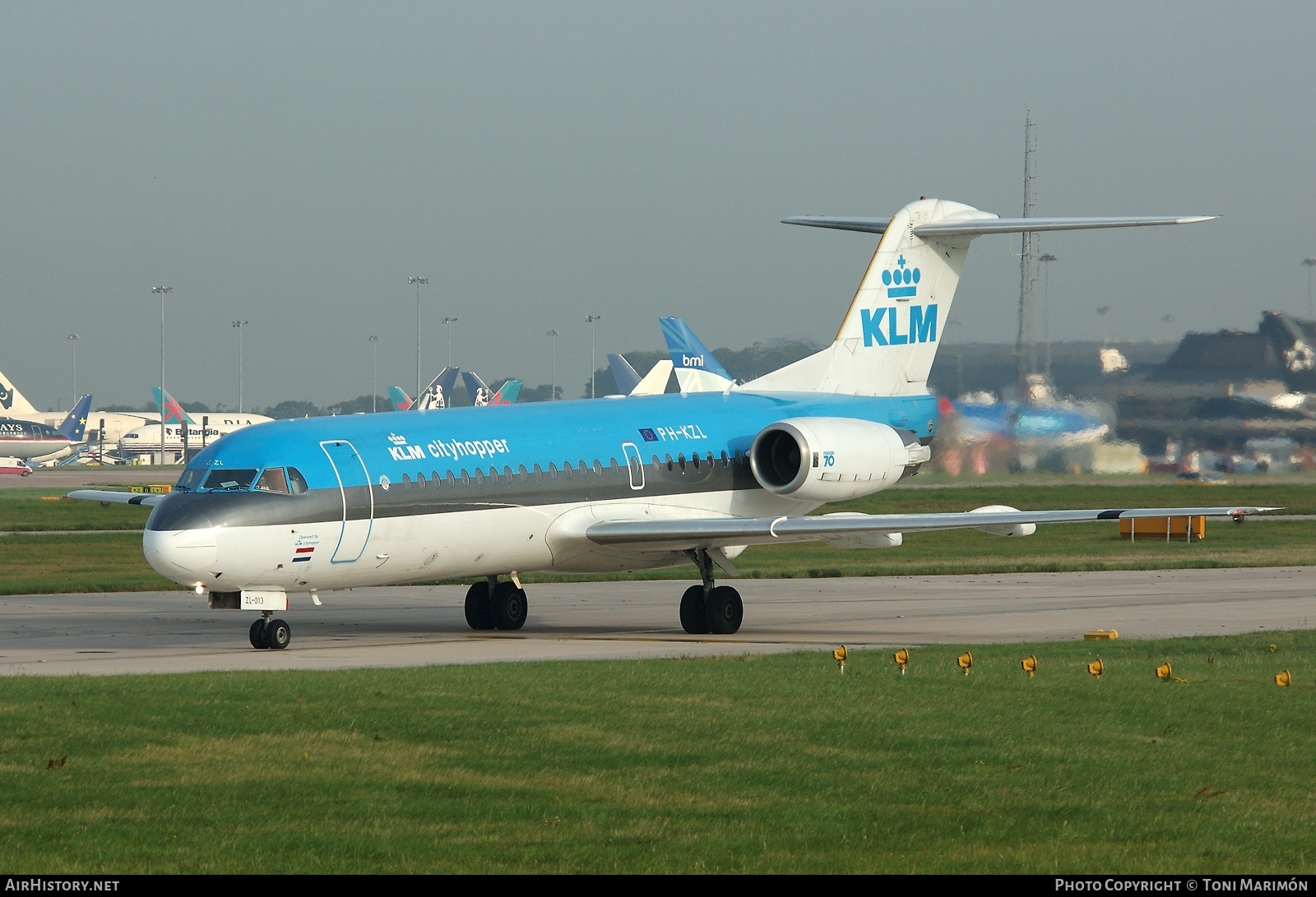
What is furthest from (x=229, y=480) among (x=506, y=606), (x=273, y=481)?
(x=506, y=606)

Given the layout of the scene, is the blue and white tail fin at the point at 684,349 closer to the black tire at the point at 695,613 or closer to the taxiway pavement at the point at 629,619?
the taxiway pavement at the point at 629,619

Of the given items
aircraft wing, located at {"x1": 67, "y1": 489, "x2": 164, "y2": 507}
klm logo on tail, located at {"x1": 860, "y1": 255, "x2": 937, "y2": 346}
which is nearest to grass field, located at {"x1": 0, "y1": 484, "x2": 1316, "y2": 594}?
aircraft wing, located at {"x1": 67, "y1": 489, "x2": 164, "y2": 507}

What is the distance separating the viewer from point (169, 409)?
477ft

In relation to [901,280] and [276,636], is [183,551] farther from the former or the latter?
[901,280]

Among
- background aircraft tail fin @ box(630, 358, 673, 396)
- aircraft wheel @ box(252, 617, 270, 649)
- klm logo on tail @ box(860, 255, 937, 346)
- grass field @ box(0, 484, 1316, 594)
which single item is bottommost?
grass field @ box(0, 484, 1316, 594)

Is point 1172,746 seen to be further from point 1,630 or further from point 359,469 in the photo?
point 1,630

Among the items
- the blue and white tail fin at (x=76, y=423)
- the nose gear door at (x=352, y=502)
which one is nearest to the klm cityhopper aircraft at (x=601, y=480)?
the nose gear door at (x=352, y=502)

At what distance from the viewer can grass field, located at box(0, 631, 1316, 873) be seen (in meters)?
9.45

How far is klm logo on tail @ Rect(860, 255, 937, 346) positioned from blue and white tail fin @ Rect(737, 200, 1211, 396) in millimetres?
15

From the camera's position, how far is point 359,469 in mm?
22141

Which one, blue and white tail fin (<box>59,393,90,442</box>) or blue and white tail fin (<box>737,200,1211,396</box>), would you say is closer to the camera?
blue and white tail fin (<box>737,200,1211,396</box>)

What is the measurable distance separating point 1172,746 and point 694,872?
17.3 feet

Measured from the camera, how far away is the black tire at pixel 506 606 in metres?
25.7

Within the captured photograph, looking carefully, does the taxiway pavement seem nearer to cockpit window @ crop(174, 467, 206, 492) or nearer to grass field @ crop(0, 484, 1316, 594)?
grass field @ crop(0, 484, 1316, 594)
